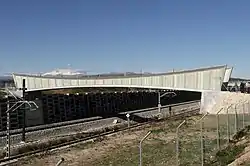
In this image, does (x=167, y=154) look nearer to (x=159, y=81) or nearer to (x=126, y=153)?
(x=126, y=153)

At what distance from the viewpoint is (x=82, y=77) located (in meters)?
69.3

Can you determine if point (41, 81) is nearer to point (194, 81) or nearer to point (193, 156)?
point (194, 81)

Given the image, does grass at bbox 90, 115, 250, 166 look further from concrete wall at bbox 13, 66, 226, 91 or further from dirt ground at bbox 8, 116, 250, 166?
concrete wall at bbox 13, 66, 226, 91

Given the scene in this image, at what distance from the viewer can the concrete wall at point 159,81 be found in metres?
60.1

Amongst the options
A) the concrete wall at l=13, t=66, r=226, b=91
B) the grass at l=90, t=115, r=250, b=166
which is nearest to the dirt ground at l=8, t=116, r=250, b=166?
the grass at l=90, t=115, r=250, b=166

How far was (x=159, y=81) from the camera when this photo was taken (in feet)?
207

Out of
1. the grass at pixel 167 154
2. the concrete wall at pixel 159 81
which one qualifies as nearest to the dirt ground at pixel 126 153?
the grass at pixel 167 154

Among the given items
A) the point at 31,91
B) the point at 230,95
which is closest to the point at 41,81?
the point at 31,91

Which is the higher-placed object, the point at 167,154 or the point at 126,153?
the point at 167,154

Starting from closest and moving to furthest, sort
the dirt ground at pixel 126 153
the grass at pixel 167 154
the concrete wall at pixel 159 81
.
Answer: the grass at pixel 167 154 < the dirt ground at pixel 126 153 < the concrete wall at pixel 159 81

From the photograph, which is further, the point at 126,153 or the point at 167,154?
the point at 126,153

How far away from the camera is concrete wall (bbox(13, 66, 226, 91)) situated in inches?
2366

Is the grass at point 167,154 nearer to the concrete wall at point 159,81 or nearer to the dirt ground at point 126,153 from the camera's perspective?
the dirt ground at point 126,153

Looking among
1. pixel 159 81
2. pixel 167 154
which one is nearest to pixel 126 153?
pixel 167 154
